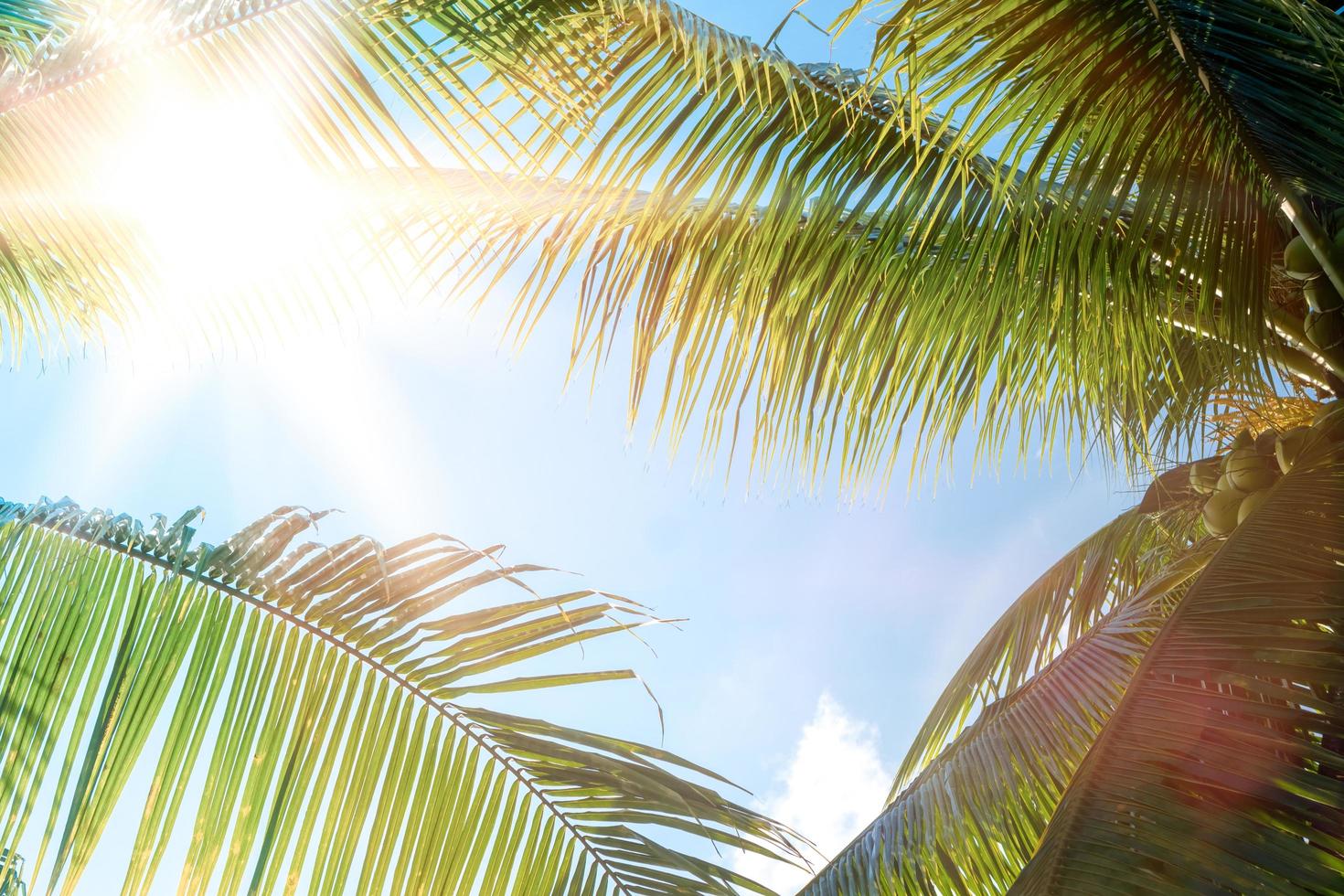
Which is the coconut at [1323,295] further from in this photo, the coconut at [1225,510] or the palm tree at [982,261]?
the coconut at [1225,510]

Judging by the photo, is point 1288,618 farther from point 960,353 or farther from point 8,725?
point 8,725

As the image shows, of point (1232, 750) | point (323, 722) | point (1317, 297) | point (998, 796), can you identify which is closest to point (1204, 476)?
point (1317, 297)

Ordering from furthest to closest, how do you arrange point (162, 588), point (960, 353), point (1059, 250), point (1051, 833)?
point (960, 353) < point (1059, 250) < point (162, 588) < point (1051, 833)

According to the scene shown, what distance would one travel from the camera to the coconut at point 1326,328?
2107mm

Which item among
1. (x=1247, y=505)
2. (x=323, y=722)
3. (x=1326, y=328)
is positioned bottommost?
(x=323, y=722)

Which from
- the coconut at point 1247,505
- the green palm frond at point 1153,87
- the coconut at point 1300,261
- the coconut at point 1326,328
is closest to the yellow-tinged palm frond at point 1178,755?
the coconut at point 1247,505

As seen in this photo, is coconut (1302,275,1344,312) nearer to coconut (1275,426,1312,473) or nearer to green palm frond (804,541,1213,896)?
coconut (1275,426,1312,473)

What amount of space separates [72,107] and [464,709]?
Result: 53.8 inches

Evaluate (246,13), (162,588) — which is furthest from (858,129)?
(162,588)

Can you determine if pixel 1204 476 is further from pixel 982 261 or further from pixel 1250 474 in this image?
pixel 982 261

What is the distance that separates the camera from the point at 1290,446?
2162mm

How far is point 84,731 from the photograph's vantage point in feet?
4.83

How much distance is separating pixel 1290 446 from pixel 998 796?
39.5 inches

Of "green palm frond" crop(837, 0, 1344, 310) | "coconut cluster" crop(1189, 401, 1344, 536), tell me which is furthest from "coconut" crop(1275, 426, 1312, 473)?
"green palm frond" crop(837, 0, 1344, 310)
